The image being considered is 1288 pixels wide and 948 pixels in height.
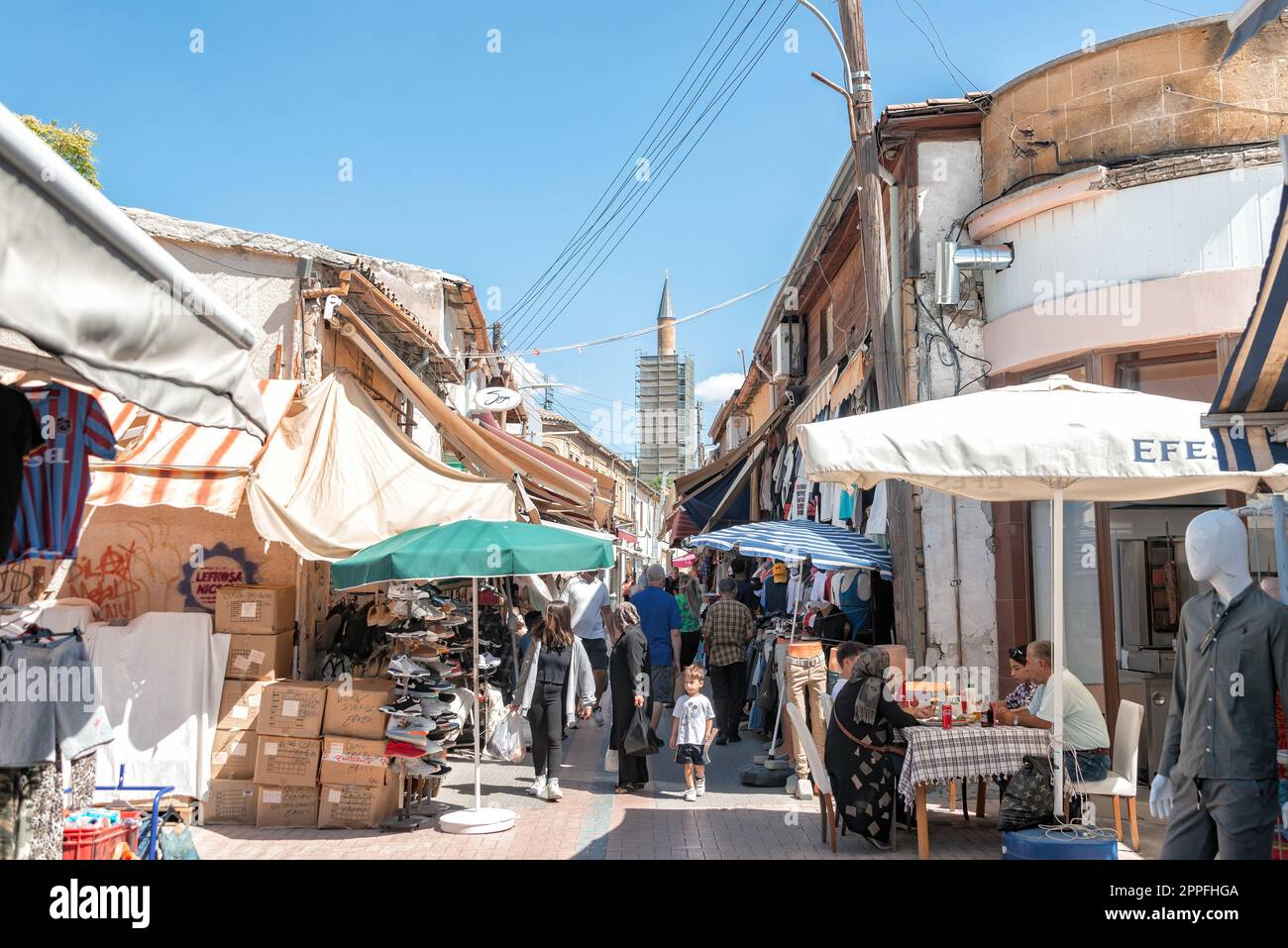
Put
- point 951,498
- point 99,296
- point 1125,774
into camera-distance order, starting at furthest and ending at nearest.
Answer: point 951,498, point 1125,774, point 99,296

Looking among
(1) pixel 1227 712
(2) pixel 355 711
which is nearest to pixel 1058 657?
(1) pixel 1227 712

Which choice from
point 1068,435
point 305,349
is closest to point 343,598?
point 305,349

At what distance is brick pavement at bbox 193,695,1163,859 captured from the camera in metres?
7.09

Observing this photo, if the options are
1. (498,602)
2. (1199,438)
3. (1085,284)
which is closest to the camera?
(1199,438)

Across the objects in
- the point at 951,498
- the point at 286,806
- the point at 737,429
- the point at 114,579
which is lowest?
the point at 286,806

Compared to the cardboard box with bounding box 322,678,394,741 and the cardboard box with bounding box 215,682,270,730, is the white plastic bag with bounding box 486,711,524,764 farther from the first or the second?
the cardboard box with bounding box 215,682,270,730

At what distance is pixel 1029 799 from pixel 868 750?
1.13 meters

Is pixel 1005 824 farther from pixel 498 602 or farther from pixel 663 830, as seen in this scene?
pixel 498 602

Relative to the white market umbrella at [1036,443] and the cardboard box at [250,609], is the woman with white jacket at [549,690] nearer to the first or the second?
the cardboard box at [250,609]

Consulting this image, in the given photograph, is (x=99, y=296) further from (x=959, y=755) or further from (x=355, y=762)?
(x=355, y=762)

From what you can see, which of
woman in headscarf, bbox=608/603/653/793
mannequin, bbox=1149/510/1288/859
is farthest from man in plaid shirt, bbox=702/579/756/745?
mannequin, bbox=1149/510/1288/859

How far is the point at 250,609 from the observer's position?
8.50m
